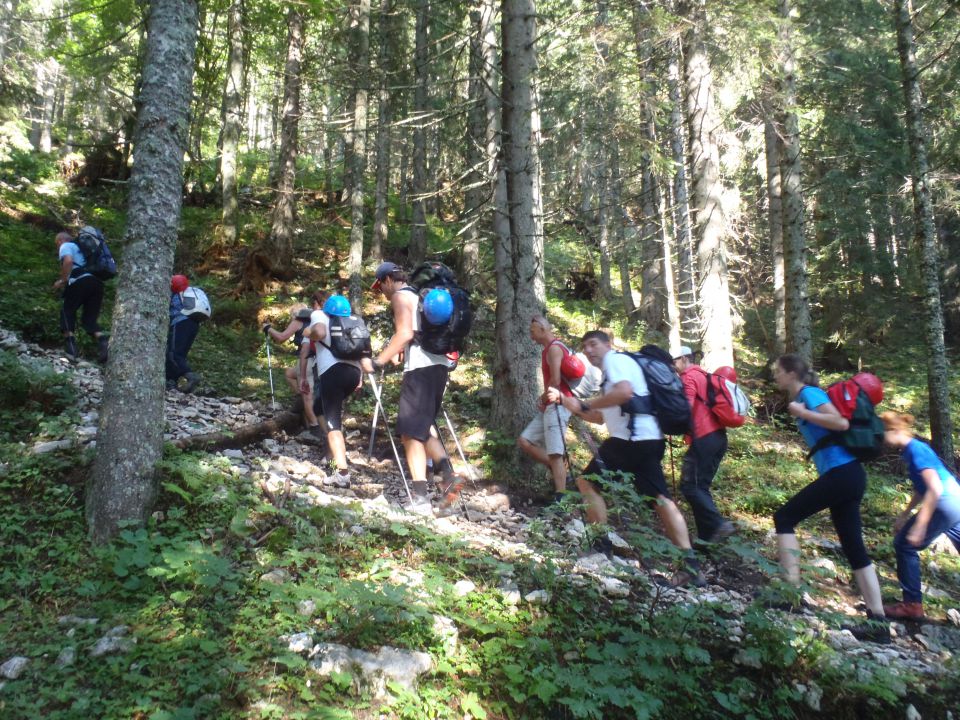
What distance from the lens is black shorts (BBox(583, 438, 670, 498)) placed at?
17.1 ft

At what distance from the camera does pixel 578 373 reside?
603cm

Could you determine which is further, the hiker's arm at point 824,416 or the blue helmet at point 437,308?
the blue helmet at point 437,308

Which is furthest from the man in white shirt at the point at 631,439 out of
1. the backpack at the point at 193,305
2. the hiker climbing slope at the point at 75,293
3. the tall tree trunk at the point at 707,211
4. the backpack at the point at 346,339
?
the hiker climbing slope at the point at 75,293

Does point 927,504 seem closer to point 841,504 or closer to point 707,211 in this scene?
point 841,504

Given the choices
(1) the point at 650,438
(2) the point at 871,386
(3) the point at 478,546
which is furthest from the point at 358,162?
(2) the point at 871,386

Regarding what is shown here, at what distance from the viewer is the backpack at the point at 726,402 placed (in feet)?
18.4

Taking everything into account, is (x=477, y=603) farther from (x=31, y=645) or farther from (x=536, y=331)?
(x=536, y=331)

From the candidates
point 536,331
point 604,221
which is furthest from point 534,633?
point 604,221

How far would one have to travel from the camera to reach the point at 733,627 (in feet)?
13.6

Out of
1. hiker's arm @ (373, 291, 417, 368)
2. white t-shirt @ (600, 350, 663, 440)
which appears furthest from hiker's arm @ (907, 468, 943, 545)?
hiker's arm @ (373, 291, 417, 368)

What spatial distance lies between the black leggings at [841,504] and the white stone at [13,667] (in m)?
5.08

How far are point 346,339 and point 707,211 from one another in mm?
6318

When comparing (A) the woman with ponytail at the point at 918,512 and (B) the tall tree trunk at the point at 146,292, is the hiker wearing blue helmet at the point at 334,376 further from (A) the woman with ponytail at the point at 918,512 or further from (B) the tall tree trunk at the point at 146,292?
(A) the woman with ponytail at the point at 918,512

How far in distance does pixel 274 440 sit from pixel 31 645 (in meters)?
4.89
